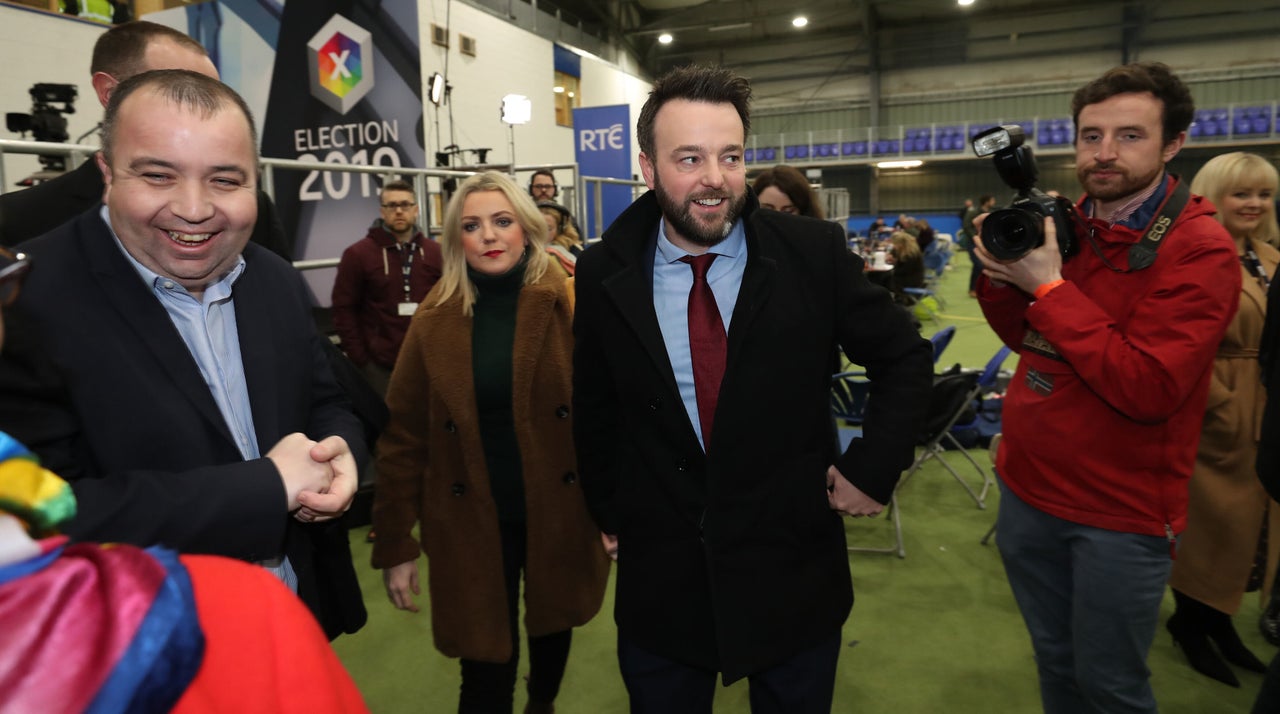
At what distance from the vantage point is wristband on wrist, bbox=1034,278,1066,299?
63.6 inches

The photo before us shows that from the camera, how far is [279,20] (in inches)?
388

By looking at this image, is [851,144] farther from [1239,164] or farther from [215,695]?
[215,695]

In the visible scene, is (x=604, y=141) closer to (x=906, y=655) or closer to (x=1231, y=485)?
(x=906, y=655)

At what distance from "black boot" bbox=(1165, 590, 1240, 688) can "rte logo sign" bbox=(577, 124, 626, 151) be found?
848 centimetres

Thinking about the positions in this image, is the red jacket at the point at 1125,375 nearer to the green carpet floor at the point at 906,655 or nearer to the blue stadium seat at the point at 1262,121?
the green carpet floor at the point at 906,655

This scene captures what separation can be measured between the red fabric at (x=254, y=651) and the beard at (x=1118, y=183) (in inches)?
69.0

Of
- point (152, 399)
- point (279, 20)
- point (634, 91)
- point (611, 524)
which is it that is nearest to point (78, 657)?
point (152, 399)

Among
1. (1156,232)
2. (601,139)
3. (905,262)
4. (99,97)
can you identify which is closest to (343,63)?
(601,139)

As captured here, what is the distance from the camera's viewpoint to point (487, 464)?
2.10 meters

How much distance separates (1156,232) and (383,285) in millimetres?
3695

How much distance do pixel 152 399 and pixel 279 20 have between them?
35.3 feet

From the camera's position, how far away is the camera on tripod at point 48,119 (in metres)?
3.30

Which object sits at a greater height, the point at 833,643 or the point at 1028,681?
the point at 833,643

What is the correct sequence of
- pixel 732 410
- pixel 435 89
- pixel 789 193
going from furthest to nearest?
pixel 435 89 < pixel 789 193 < pixel 732 410
